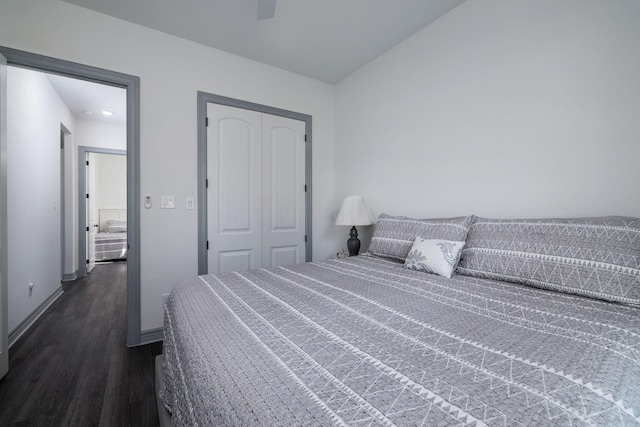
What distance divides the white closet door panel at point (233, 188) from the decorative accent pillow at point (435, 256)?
175 cm

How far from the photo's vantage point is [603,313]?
100 centimetres

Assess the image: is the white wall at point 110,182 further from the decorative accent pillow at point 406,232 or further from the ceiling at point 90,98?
the decorative accent pillow at point 406,232

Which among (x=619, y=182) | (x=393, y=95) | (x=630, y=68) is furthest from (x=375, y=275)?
(x=393, y=95)

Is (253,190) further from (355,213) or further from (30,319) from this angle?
(30,319)

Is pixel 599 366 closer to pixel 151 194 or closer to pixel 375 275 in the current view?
pixel 375 275

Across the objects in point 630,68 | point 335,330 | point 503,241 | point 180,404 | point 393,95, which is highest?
point 393,95

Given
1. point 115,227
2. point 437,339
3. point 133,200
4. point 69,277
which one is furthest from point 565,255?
point 115,227

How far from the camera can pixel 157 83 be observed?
2.43 metres

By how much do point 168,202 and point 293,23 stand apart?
1881mm

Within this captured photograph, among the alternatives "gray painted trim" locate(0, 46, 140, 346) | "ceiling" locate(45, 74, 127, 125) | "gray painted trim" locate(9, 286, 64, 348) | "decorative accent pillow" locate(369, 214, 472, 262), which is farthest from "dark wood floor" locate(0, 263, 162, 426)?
"ceiling" locate(45, 74, 127, 125)

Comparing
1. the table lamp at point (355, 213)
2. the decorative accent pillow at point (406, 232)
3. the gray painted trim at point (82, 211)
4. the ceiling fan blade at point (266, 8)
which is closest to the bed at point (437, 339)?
the decorative accent pillow at point (406, 232)

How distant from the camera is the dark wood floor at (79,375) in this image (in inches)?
59.8

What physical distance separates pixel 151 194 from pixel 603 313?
9.52 feet

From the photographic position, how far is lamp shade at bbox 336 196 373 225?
106 inches
